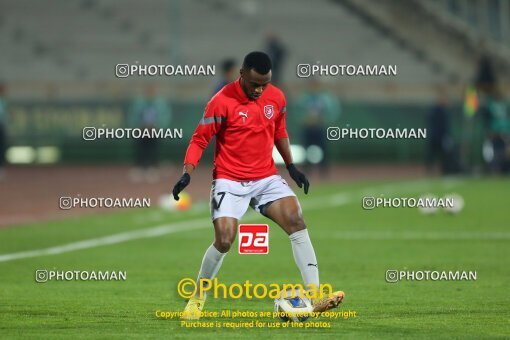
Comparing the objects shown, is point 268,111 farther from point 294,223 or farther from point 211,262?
point 211,262

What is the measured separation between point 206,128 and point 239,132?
0.92 ft

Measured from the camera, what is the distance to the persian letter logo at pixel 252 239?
33.6 feet

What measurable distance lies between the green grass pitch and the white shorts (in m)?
0.93

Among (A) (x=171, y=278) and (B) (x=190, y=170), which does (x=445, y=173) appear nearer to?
(A) (x=171, y=278)

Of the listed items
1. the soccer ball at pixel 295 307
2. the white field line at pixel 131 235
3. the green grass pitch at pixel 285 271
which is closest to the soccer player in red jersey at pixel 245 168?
the soccer ball at pixel 295 307

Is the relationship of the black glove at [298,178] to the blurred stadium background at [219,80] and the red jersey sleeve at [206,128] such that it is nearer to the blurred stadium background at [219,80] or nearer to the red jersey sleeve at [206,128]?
the red jersey sleeve at [206,128]

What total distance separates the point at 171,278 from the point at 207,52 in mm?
31081

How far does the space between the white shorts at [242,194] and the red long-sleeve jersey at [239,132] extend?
0.06 metres

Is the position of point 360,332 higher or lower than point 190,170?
lower

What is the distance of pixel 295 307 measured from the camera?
10.0 m

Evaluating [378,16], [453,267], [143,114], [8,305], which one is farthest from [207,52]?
[8,305]

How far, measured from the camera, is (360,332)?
378 inches

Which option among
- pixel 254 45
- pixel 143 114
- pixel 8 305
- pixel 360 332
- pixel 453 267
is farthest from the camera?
pixel 254 45

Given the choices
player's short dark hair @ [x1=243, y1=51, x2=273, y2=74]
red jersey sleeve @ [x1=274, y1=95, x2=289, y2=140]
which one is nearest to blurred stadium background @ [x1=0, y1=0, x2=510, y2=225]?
red jersey sleeve @ [x1=274, y1=95, x2=289, y2=140]
